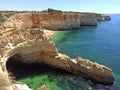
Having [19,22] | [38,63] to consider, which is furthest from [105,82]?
[19,22]

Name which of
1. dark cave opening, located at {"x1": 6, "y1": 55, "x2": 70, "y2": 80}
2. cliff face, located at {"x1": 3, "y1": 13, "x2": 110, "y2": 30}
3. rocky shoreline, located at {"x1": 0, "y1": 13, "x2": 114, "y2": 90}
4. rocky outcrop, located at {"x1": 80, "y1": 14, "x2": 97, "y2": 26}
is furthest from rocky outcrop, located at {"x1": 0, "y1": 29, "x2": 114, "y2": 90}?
rocky outcrop, located at {"x1": 80, "y1": 14, "x2": 97, "y2": 26}

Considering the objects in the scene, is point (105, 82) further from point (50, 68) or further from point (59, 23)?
point (59, 23)

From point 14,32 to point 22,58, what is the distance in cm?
369

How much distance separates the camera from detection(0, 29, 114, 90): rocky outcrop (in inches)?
1020

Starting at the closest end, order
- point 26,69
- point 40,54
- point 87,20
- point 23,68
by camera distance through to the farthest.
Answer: point 26,69
point 23,68
point 40,54
point 87,20

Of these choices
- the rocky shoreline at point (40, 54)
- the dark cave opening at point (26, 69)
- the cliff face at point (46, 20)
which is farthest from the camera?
the cliff face at point (46, 20)

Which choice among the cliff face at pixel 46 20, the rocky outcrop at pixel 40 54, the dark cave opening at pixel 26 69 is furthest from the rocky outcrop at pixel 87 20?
the dark cave opening at pixel 26 69

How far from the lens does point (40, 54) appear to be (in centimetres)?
3047

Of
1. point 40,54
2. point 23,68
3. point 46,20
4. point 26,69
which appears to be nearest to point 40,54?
point 40,54

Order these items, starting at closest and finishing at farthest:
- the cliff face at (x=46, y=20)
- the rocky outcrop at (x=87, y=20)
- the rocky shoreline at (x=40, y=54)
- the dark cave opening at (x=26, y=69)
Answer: the rocky shoreline at (x=40, y=54) < the dark cave opening at (x=26, y=69) < the cliff face at (x=46, y=20) < the rocky outcrop at (x=87, y=20)

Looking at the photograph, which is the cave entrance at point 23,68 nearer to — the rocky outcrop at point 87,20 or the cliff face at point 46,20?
the cliff face at point 46,20

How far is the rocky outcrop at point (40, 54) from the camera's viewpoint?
25906mm

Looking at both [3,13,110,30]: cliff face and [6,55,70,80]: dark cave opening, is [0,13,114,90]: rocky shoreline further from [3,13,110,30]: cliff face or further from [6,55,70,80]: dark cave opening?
[3,13,110,30]: cliff face

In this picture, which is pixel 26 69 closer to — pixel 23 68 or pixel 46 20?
pixel 23 68
